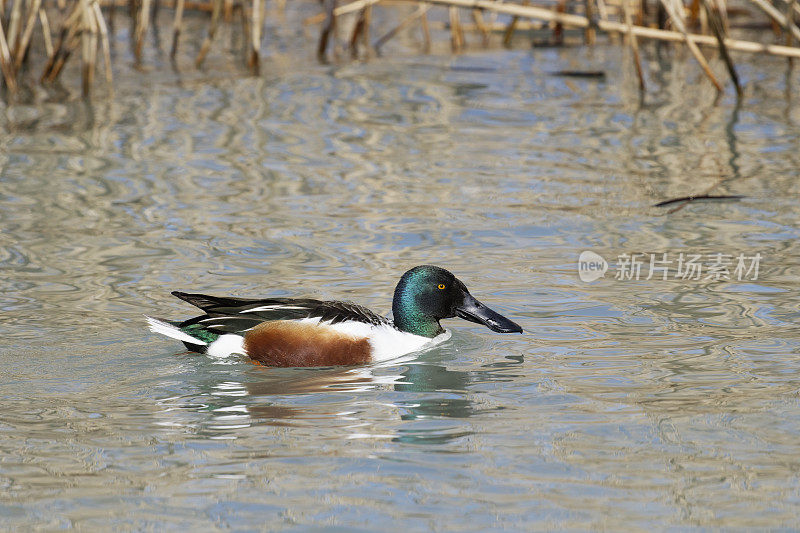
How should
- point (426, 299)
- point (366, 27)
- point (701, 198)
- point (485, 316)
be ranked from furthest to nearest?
1. point (366, 27)
2. point (701, 198)
3. point (426, 299)
4. point (485, 316)

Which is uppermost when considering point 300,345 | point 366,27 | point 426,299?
point 366,27

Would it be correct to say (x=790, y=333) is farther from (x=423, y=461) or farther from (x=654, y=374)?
(x=423, y=461)

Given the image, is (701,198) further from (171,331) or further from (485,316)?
(171,331)

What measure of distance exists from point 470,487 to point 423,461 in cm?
30

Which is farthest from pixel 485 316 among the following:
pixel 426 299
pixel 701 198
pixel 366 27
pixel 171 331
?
pixel 366 27

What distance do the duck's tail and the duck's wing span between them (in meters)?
0.08

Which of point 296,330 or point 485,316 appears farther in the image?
point 485,316

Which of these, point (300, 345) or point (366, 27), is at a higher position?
point (366, 27)

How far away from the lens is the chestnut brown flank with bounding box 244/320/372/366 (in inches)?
234

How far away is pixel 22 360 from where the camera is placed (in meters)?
5.82

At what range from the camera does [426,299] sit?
6.34 meters

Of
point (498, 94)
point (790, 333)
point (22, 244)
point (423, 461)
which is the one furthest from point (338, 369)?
point (498, 94)

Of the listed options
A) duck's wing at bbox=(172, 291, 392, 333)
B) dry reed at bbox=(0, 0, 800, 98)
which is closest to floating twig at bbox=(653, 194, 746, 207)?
dry reed at bbox=(0, 0, 800, 98)

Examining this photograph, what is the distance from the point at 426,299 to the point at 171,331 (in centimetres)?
130
